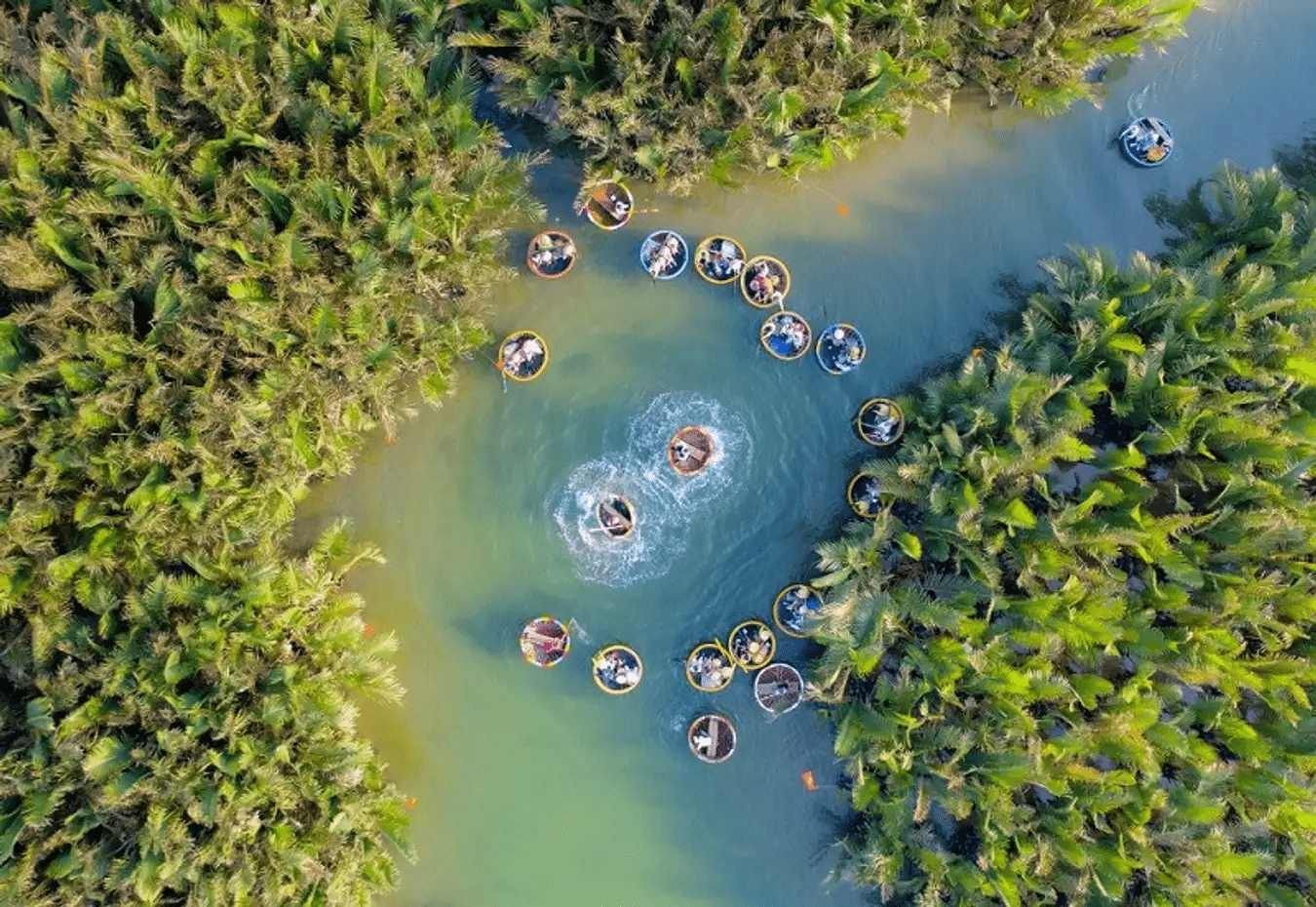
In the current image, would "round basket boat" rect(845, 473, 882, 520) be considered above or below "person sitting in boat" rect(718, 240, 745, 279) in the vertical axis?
below

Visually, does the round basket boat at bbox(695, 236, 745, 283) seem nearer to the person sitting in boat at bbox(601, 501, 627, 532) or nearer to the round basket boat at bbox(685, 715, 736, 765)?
the person sitting in boat at bbox(601, 501, 627, 532)

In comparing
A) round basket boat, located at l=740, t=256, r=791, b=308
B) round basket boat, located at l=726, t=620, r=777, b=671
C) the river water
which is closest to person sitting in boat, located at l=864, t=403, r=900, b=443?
the river water

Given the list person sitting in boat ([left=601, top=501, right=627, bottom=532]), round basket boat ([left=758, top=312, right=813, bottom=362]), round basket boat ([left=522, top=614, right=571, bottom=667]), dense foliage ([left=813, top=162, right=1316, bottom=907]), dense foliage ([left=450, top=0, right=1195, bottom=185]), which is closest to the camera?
dense foliage ([left=813, top=162, right=1316, bottom=907])

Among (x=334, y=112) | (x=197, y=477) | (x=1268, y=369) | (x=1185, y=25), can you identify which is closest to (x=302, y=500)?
(x=197, y=477)

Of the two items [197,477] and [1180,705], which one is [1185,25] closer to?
[1180,705]

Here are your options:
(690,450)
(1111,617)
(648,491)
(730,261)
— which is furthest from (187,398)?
(1111,617)

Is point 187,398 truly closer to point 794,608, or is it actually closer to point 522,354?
point 522,354
